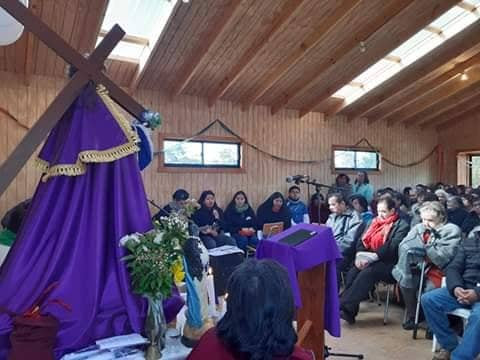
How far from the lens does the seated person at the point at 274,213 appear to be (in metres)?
6.48

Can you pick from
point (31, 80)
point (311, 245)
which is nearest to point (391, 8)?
point (311, 245)

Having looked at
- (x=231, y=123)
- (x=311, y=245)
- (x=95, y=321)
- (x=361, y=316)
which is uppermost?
(x=231, y=123)

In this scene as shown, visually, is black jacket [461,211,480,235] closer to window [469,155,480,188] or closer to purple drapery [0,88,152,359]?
purple drapery [0,88,152,359]

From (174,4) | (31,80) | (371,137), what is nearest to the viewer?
(174,4)

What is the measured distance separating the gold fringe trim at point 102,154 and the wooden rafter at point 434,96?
7454mm

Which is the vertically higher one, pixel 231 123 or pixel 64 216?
pixel 231 123

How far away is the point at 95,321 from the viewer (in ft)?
4.96

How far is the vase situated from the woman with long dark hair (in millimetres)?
4949

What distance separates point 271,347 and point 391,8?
4.91 metres

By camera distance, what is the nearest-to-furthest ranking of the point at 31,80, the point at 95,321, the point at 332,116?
the point at 95,321, the point at 31,80, the point at 332,116

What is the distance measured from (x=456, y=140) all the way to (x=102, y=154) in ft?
32.9

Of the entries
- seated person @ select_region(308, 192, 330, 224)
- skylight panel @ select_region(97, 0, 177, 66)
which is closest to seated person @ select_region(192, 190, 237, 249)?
seated person @ select_region(308, 192, 330, 224)

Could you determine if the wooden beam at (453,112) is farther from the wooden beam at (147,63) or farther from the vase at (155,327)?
the vase at (155,327)

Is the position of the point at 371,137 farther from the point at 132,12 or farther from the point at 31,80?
the point at 31,80
